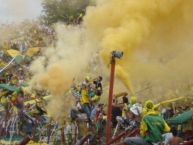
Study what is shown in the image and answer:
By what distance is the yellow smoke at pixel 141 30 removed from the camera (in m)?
9.84

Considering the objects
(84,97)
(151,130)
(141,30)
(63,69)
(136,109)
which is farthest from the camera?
(63,69)

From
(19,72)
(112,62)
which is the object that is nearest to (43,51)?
(19,72)

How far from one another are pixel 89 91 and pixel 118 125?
1.68 m

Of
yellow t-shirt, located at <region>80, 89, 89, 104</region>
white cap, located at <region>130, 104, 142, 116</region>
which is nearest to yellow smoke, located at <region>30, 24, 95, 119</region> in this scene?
yellow t-shirt, located at <region>80, 89, 89, 104</region>

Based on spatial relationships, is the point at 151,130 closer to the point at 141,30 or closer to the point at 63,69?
the point at 141,30

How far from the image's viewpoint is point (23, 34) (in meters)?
25.0

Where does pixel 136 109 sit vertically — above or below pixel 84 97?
below

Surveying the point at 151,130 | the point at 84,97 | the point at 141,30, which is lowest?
the point at 151,130

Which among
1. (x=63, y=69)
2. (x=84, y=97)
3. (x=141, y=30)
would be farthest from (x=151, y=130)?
(x=63, y=69)

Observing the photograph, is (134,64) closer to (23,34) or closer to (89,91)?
(89,91)

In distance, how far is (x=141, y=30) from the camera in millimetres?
10172

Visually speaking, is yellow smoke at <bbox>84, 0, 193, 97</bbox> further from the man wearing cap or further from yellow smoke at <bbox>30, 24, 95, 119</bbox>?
the man wearing cap

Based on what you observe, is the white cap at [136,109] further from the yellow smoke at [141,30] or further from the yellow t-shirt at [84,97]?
the yellow t-shirt at [84,97]

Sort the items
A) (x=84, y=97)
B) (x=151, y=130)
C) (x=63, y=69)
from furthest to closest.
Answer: (x=63, y=69) → (x=84, y=97) → (x=151, y=130)
